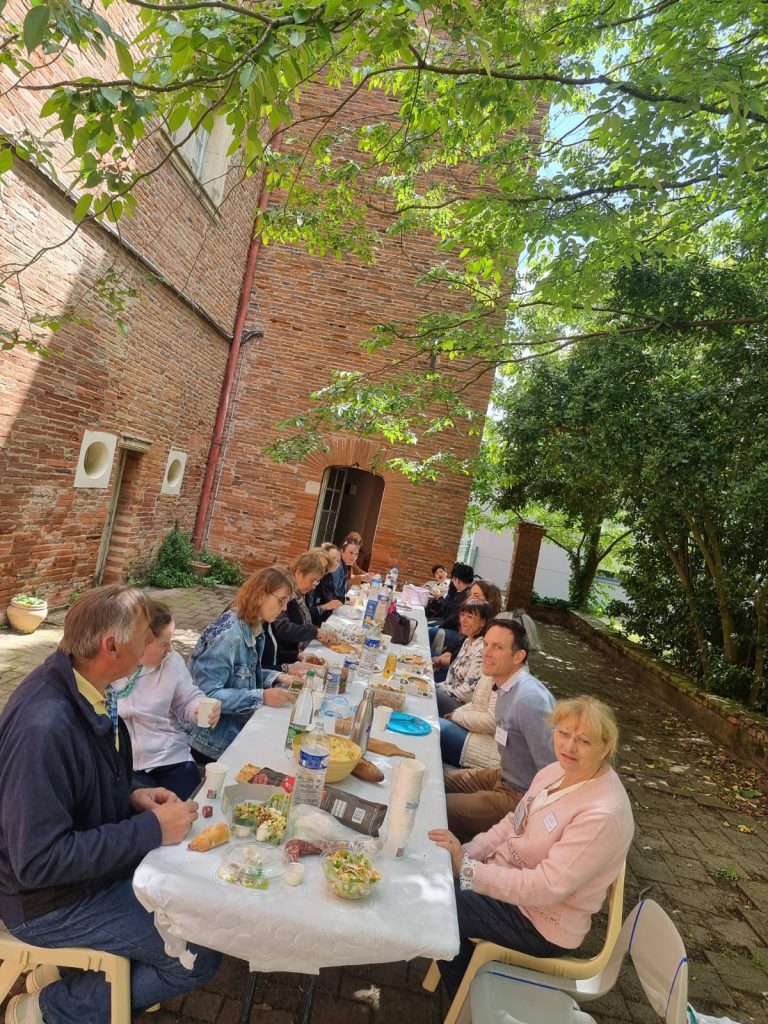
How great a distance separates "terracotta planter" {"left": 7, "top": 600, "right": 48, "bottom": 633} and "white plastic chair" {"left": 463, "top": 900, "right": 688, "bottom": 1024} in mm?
5715

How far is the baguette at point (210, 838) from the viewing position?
1.86 meters

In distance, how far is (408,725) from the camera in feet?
10.9

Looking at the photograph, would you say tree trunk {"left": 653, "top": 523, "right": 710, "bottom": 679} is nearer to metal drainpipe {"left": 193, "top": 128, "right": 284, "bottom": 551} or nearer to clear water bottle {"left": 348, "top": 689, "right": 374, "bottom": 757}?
metal drainpipe {"left": 193, "top": 128, "right": 284, "bottom": 551}

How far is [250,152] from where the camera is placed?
284 centimetres

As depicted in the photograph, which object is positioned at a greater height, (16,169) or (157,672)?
(16,169)

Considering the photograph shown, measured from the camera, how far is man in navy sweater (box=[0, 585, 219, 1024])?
1.67 meters

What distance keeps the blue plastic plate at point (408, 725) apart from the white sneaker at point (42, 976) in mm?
1671

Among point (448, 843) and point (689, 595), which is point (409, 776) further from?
point (689, 595)

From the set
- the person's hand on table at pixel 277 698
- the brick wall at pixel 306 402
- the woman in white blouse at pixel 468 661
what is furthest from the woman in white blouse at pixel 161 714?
the brick wall at pixel 306 402

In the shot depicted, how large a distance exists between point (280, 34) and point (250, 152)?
510 mm

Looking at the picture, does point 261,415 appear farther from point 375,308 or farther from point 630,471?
point 630,471

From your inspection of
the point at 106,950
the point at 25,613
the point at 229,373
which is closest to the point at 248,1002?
the point at 106,950

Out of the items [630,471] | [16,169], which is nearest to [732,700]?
[630,471]

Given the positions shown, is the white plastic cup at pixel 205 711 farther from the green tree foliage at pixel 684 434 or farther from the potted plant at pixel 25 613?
the green tree foliage at pixel 684 434
